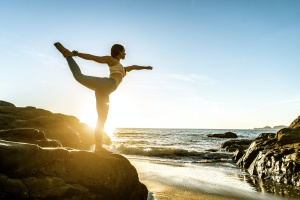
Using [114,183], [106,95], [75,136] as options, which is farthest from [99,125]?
[75,136]

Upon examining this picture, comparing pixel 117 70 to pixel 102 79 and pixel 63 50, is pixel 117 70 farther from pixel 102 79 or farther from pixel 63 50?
pixel 63 50

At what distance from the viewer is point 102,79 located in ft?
17.4

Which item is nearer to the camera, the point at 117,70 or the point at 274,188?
Answer: the point at 117,70

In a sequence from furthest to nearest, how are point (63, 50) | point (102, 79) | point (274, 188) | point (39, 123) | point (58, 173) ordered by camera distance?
1. point (39, 123)
2. point (274, 188)
3. point (102, 79)
4. point (63, 50)
5. point (58, 173)

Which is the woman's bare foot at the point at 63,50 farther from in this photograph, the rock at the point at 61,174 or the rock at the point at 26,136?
the rock at the point at 26,136

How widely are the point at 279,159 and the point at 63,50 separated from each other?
397 inches

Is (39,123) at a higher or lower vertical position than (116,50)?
lower

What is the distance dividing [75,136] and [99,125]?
14.9m

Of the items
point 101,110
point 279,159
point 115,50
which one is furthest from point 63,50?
point 279,159

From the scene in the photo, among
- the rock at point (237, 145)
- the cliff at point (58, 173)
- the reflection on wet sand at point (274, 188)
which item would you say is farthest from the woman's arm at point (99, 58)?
the rock at point (237, 145)

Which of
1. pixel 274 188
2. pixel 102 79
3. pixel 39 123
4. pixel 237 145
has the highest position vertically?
pixel 102 79

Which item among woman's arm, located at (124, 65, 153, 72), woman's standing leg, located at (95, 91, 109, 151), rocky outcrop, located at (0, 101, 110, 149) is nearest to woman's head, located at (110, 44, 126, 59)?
woman's arm, located at (124, 65, 153, 72)

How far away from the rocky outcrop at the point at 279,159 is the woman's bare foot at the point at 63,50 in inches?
359

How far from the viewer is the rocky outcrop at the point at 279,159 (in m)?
9.88
